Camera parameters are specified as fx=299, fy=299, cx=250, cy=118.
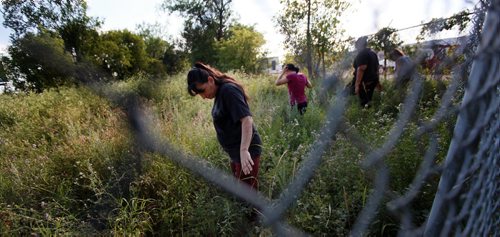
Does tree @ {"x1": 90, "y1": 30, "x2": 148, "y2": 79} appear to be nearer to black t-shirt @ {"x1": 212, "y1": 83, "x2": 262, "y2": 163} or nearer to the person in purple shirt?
black t-shirt @ {"x1": 212, "y1": 83, "x2": 262, "y2": 163}

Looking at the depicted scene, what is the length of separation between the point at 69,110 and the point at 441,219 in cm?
650

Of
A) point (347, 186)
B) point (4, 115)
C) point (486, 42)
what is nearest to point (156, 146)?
point (347, 186)

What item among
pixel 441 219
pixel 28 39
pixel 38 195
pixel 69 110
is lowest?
pixel 38 195

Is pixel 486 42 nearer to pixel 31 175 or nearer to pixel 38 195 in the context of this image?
pixel 38 195

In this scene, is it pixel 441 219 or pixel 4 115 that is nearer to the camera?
pixel 441 219

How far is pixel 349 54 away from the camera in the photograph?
1.83 feet

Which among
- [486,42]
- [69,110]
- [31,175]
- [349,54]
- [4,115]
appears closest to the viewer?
[486,42]

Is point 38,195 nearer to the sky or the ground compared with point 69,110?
nearer to the ground

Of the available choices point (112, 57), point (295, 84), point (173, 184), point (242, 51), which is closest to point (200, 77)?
point (173, 184)

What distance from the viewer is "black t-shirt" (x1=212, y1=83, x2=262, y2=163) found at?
90.1 inches

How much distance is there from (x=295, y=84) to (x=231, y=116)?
2.66 m

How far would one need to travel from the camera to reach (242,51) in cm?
1984

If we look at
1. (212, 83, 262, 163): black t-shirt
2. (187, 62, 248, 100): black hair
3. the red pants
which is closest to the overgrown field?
the red pants

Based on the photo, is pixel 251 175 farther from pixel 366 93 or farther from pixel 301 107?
pixel 366 93
